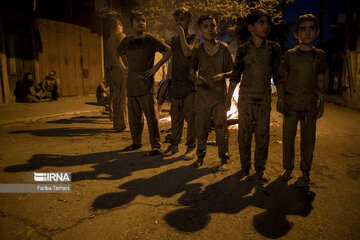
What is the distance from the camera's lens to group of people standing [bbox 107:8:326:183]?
2.91 meters

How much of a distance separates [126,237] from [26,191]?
1.50 metres

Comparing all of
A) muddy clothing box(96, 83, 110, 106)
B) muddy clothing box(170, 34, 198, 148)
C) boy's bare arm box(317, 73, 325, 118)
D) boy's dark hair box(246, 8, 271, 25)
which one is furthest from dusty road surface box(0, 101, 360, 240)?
muddy clothing box(96, 83, 110, 106)

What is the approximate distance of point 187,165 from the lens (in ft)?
12.0

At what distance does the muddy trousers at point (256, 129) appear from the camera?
3002 mm

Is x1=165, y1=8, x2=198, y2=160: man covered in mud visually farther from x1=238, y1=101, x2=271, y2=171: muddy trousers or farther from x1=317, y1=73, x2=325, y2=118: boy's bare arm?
x1=317, y1=73, x2=325, y2=118: boy's bare arm

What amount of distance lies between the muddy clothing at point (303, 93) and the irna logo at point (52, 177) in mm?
2760

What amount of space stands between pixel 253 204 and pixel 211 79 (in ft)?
5.36

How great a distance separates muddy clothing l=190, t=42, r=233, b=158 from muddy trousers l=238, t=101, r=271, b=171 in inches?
12.4

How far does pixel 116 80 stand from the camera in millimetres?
5570

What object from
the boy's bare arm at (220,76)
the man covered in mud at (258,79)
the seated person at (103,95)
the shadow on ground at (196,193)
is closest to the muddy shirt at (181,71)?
the boy's bare arm at (220,76)

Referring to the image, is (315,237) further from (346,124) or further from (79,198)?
(346,124)

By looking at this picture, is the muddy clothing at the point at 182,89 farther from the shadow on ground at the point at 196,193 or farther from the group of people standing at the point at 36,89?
the group of people standing at the point at 36,89

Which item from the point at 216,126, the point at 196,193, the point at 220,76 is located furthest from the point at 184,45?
the point at 196,193

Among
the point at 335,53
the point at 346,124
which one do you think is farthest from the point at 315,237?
the point at 335,53
